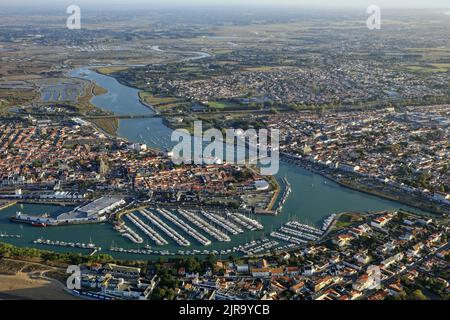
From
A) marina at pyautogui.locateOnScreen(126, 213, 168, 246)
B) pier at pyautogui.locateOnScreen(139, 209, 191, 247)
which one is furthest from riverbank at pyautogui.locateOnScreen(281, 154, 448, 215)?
marina at pyautogui.locateOnScreen(126, 213, 168, 246)

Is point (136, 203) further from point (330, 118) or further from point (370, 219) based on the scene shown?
point (330, 118)

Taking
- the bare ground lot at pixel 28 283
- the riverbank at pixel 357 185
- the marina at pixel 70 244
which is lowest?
the bare ground lot at pixel 28 283

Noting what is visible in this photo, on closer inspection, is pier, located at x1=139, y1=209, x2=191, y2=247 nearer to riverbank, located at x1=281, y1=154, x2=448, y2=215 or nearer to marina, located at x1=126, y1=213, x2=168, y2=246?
marina, located at x1=126, y1=213, x2=168, y2=246

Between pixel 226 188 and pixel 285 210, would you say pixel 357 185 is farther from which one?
pixel 226 188

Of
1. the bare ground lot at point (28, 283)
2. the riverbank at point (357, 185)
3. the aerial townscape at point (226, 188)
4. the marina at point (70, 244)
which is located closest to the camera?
the bare ground lot at point (28, 283)

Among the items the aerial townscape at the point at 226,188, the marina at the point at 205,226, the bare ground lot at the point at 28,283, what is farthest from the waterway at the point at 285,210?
the bare ground lot at the point at 28,283

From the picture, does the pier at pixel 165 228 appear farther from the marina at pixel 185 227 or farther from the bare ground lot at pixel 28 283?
the bare ground lot at pixel 28 283

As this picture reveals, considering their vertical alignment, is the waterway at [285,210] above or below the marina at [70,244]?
above

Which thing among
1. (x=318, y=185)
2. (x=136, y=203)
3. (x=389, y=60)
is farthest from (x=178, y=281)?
(x=389, y=60)
